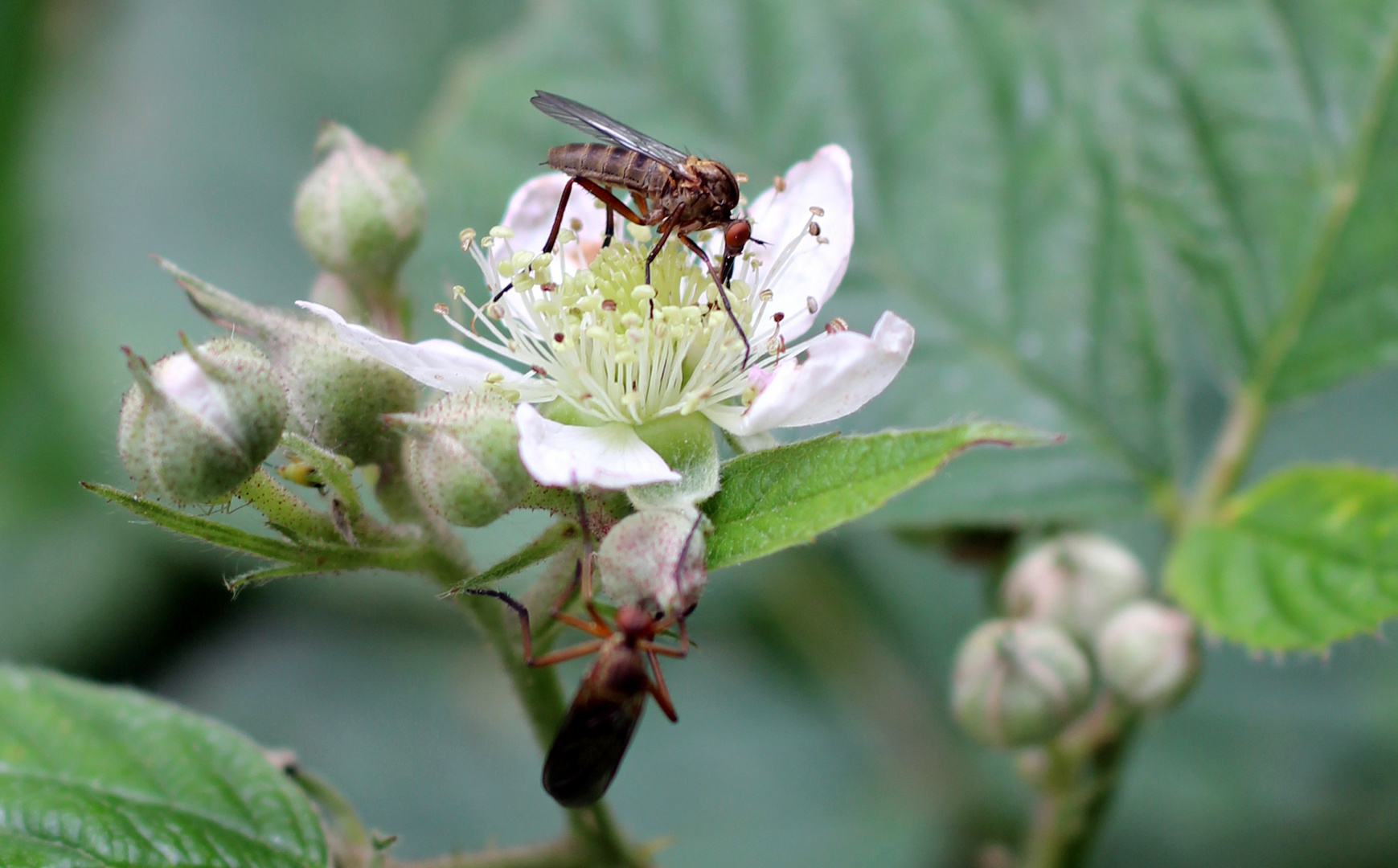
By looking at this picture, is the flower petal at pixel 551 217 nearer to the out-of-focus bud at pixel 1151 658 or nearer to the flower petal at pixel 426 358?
the flower petal at pixel 426 358

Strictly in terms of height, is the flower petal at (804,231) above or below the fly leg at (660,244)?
below

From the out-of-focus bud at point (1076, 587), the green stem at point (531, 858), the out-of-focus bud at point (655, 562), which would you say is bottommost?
the out-of-focus bud at point (1076, 587)

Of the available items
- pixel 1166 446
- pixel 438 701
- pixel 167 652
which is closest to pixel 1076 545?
pixel 1166 446

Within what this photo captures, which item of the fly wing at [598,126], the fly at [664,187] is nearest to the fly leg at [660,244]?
the fly at [664,187]

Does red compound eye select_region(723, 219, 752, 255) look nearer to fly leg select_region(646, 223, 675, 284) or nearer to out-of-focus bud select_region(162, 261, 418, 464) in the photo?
fly leg select_region(646, 223, 675, 284)

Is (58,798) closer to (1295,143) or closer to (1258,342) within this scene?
(1258,342)

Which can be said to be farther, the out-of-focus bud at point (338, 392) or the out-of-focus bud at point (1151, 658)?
the out-of-focus bud at point (1151, 658)

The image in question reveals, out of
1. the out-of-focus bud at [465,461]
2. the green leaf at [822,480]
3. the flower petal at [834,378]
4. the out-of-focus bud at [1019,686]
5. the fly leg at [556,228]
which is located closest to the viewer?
the green leaf at [822,480]

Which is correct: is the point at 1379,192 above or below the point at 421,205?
below
